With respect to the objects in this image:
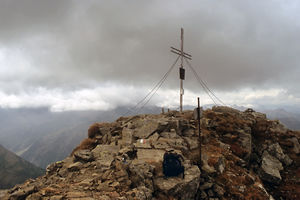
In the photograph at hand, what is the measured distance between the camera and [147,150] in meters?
19.5

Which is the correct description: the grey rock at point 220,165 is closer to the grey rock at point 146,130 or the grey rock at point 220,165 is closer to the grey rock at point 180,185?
the grey rock at point 180,185

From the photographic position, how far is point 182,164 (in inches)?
667

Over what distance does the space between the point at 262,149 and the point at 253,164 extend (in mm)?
3528

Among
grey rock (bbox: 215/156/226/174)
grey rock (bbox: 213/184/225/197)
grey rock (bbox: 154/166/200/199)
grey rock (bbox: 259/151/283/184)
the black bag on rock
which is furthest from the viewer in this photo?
grey rock (bbox: 259/151/283/184)

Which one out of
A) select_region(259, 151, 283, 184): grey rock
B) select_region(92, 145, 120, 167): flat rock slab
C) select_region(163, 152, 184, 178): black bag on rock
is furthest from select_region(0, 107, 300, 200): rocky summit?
select_region(163, 152, 184, 178): black bag on rock

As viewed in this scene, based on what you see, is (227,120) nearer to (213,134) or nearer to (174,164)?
(213,134)

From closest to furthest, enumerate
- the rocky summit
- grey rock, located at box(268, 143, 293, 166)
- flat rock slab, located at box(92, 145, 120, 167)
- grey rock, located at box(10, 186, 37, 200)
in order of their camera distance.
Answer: grey rock, located at box(10, 186, 37, 200), the rocky summit, flat rock slab, located at box(92, 145, 120, 167), grey rock, located at box(268, 143, 293, 166)

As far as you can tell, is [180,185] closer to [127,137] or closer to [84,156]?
[127,137]

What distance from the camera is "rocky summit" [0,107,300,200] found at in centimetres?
1363

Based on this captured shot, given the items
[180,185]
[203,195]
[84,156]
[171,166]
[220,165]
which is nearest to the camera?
[180,185]

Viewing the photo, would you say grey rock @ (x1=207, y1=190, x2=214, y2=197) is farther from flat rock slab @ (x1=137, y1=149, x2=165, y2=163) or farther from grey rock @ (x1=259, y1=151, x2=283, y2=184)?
grey rock @ (x1=259, y1=151, x2=283, y2=184)

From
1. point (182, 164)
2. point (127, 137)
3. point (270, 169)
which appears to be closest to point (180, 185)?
point (182, 164)

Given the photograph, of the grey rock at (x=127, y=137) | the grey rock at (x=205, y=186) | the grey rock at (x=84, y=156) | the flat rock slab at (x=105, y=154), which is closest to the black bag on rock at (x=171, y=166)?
the grey rock at (x=205, y=186)

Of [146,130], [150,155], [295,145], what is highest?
[146,130]
